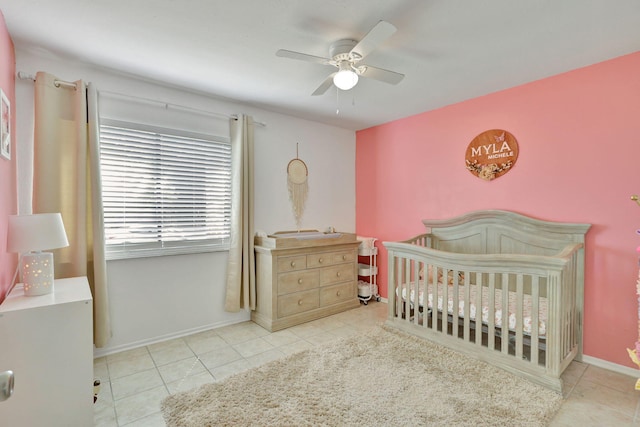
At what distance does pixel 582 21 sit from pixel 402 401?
255 cm

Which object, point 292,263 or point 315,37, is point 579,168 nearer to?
point 315,37

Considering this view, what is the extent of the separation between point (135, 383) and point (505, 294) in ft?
8.99

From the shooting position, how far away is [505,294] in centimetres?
226

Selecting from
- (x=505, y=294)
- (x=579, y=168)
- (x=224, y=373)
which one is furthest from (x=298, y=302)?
(x=579, y=168)

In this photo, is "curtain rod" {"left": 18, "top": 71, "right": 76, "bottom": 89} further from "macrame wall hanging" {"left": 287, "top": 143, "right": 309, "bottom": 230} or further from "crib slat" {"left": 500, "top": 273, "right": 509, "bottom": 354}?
"crib slat" {"left": 500, "top": 273, "right": 509, "bottom": 354}

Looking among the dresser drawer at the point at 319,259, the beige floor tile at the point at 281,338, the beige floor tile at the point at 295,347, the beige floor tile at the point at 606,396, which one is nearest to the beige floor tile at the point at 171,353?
the beige floor tile at the point at 281,338

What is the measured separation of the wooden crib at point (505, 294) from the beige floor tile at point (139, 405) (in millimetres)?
2095

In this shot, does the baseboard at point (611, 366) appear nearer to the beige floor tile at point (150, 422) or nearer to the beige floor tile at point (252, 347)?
the beige floor tile at point (252, 347)

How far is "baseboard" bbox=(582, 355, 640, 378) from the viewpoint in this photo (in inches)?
88.6

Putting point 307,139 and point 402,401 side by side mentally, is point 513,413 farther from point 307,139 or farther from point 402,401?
point 307,139

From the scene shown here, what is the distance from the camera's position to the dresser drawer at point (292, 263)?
124 inches

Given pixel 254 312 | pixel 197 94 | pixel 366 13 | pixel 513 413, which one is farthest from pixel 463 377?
pixel 197 94

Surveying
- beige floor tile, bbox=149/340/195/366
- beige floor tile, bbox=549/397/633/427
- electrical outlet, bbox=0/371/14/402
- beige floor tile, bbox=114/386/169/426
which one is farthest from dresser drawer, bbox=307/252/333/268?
electrical outlet, bbox=0/371/14/402

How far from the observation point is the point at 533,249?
2723mm
